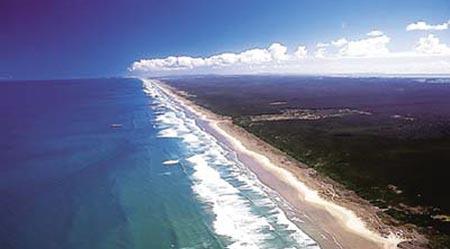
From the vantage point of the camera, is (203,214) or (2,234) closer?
(2,234)

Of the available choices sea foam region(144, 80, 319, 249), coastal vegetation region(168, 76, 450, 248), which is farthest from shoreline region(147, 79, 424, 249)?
coastal vegetation region(168, 76, 450, 248)

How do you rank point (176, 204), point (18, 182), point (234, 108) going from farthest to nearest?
point (234, 108) < point (18, 182) < point (176, 204)

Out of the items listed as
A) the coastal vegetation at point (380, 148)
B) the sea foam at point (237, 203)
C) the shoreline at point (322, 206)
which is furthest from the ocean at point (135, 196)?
the coastal vegetation at point (380, 148)

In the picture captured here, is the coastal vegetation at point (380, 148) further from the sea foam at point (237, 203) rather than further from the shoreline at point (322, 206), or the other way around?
the sea foam at point (237, 203)

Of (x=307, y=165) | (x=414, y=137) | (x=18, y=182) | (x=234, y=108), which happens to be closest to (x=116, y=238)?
(x=18, y=182)

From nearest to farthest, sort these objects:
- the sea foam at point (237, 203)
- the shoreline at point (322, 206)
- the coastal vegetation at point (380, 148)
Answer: the shoreline at point (322, 206) < the sea foam at point (237, 203) < the coastal vegetation at point (380, 148)

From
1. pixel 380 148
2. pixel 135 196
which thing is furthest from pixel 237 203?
pixel 380 148

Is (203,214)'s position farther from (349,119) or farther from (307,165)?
(349,119)
